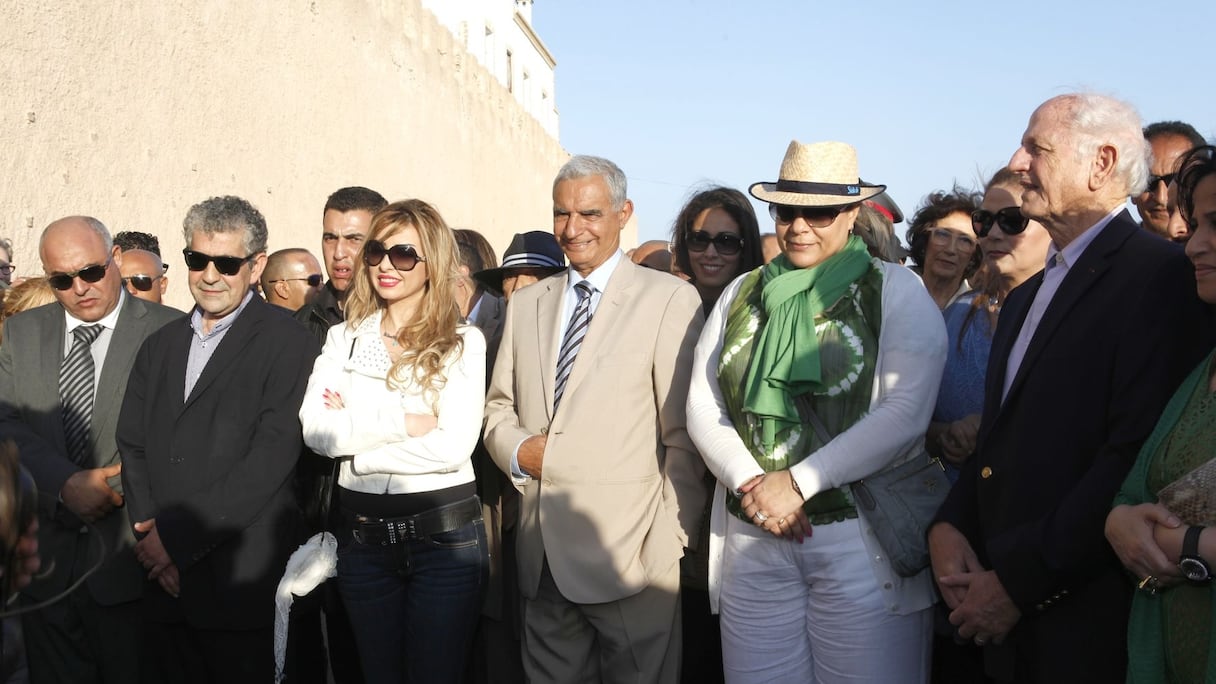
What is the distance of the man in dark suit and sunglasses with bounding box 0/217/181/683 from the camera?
3.81m

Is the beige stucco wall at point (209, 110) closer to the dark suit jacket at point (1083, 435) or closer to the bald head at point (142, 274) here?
the bald head at point (142, 274)

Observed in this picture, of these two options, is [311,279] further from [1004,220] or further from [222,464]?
[1004,220]

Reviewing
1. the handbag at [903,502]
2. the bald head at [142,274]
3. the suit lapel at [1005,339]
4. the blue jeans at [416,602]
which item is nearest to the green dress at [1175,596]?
the suit lapel at [1005,339]

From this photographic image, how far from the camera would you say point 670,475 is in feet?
11.3

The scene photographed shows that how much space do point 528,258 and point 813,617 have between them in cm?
254

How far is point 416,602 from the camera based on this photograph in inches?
129

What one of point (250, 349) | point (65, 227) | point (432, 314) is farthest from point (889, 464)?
point (65, 227)

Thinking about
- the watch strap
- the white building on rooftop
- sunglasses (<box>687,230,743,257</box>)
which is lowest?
the watch strap

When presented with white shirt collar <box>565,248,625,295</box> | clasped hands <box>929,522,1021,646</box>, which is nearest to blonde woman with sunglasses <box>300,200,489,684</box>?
white shirt collar <box>565,248,625,295</box>

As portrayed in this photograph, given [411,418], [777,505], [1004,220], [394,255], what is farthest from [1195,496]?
[394,255]

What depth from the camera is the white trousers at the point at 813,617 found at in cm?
287

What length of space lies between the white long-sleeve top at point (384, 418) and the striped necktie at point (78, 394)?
1.15 m

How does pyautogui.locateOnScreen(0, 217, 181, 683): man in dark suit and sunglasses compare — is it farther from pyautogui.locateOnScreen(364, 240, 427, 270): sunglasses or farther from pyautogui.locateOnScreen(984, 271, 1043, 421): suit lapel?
pyautogui.locateOnScreen(984, 271, 1043, 421): suit lapel

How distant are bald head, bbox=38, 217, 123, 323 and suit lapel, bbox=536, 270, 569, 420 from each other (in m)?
1.88
